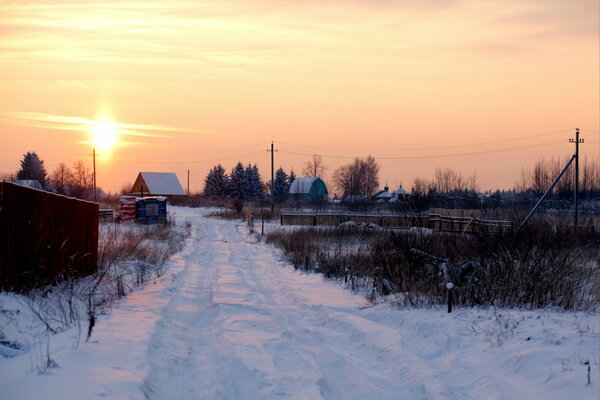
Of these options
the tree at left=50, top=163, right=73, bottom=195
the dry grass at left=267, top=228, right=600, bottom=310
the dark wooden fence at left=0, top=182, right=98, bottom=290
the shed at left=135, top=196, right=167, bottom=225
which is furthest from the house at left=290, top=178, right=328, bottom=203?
the dark wooden fence at left=0, top=182, right=98, bottom=290

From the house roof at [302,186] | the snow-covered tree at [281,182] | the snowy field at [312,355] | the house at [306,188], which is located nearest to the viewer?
the snowy field at [312,355]

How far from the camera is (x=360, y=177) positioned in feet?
403

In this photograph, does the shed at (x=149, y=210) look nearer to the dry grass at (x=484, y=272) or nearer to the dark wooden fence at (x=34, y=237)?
the dry grass at (x=484, y=272)

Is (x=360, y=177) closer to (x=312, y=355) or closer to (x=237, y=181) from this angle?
(x=237, y=181)

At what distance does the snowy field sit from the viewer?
5.68 meters

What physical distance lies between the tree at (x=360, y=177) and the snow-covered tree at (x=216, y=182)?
24.6 meters

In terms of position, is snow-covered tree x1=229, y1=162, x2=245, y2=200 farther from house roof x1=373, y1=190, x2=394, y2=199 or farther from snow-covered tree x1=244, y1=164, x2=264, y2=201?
house roof x1=373, y1=190, x2=394, y2=199

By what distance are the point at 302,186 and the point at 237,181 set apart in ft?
39.9

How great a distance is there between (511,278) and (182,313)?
18.7ft

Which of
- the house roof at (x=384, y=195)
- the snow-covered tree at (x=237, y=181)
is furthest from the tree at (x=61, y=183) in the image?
the house roof at (x=384, y=195)

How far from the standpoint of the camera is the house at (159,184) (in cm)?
9331

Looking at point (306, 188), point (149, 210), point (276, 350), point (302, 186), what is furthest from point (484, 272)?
point (302, 186)

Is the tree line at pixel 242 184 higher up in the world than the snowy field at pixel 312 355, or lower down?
higher up

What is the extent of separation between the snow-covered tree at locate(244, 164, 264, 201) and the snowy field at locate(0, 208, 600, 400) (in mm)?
97761
